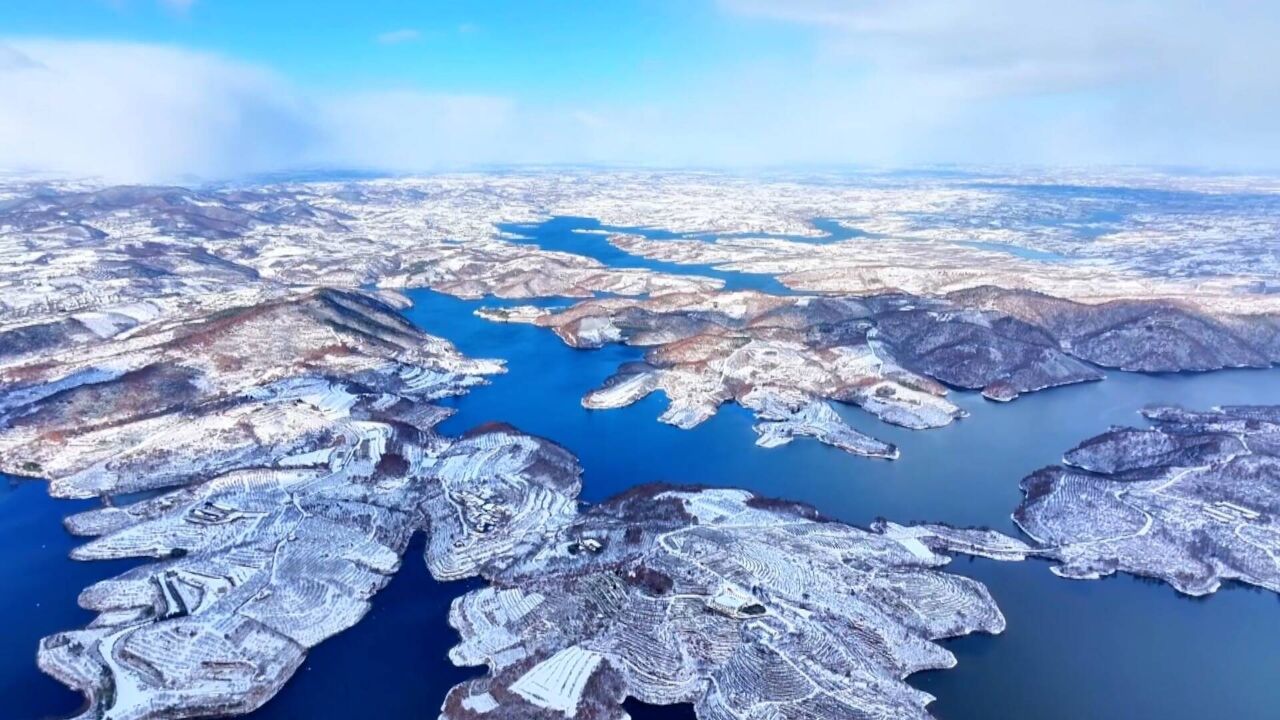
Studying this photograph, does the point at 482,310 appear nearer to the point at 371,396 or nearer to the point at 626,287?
the point at 626,287

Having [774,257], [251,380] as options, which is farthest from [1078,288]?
[251,380]

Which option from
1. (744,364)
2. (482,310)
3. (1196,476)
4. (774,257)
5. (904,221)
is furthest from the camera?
(904,221)

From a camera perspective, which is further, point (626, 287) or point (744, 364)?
point (626, 287)

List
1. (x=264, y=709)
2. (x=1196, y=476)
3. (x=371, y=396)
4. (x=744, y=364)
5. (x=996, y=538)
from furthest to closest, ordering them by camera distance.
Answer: (x=744, y=364), (x=371, y=396), (x=1196, y=476), (x=996, y=538), (x=264, y=709)

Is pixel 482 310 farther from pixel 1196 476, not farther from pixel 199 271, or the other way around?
pixel 1196 476

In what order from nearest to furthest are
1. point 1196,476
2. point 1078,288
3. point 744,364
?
point 1196,476, point 744,364, point 1078,288

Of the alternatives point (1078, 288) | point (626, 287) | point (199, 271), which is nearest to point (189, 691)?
point (626, 287)
